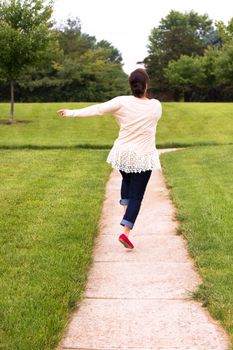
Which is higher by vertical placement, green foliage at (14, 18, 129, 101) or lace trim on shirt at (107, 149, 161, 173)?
lace trim on shirt at (107, 149, 161, 173)

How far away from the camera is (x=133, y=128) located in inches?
215

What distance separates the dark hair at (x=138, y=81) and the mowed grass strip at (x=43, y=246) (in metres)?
1.68

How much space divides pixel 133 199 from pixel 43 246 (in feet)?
3.40

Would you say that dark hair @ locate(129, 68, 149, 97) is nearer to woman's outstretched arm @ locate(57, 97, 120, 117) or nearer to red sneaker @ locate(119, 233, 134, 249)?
woman's outstretched arm @ locate(57, 97, 120, 117)

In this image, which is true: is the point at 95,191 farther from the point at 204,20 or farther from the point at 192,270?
the point at 204,20

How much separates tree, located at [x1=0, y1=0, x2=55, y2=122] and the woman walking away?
1573cm

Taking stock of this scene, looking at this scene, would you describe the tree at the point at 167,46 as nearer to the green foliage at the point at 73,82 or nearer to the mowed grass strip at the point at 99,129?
the green foliage at the point at 73,82

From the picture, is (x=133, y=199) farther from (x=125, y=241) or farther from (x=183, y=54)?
(x=183, y=54)

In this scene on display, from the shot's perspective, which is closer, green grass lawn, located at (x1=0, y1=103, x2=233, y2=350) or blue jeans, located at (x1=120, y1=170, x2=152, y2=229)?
green grass lawn, located at (x1=0, y1=103, x2=233, y2=350)

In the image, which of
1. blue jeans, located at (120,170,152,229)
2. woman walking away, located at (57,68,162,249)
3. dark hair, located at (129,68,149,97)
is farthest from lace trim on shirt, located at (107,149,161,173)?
dark hair, located at (129,68,149,97)

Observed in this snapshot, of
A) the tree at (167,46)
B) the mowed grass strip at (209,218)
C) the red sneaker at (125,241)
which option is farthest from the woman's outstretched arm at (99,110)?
the tree at (167,46)

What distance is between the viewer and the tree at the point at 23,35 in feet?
66.6

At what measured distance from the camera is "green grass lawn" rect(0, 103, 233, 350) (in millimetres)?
3779

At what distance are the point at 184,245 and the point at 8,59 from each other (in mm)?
16782
